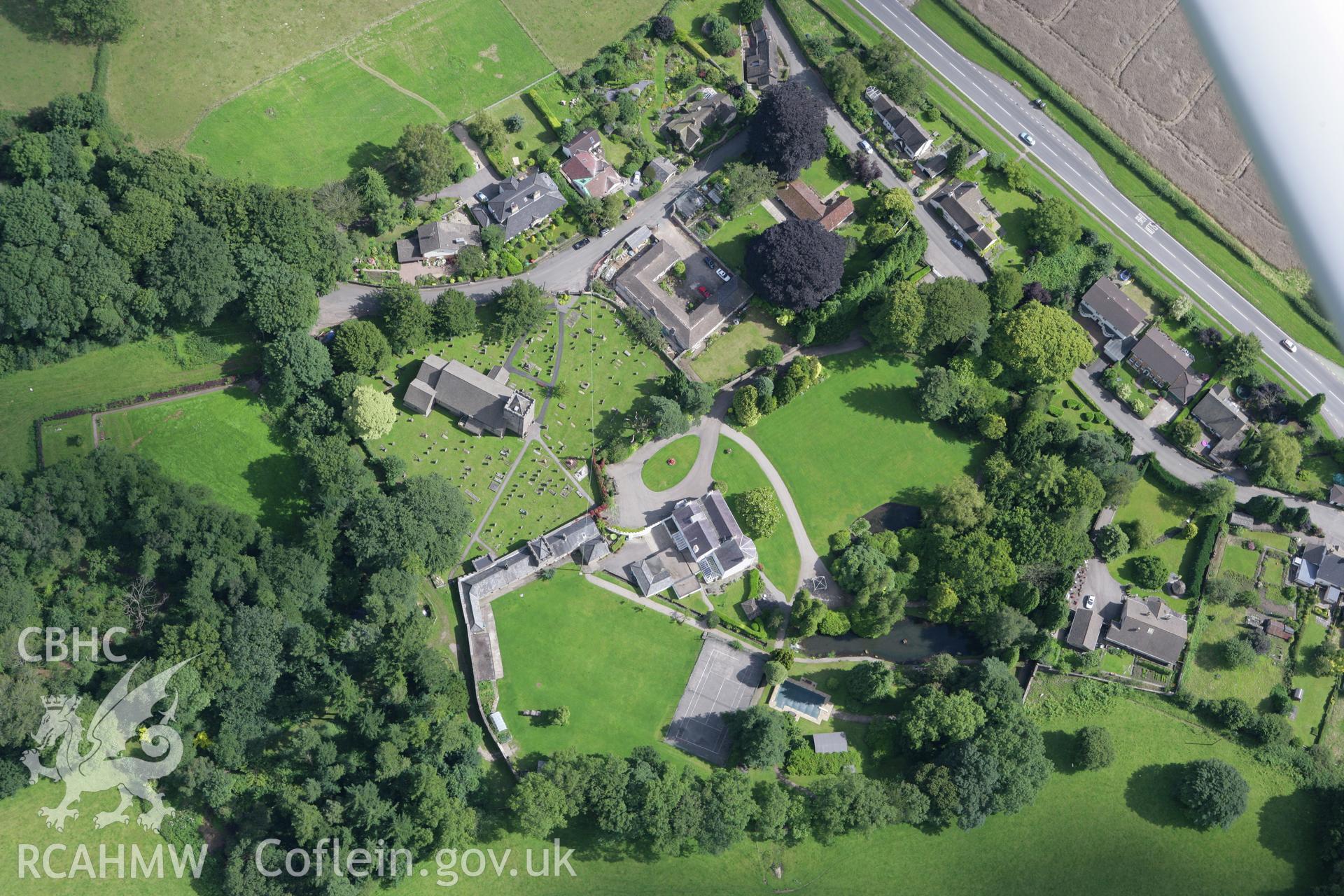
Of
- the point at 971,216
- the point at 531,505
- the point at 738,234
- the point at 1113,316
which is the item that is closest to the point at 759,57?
the point at 738,234

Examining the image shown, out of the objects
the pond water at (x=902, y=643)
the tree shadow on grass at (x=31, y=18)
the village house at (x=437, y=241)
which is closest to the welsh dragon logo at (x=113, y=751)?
the village house at (x=437, y=241)

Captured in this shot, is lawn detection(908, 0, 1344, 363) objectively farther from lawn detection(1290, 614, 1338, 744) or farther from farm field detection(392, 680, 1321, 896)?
farm field detection(392, 680, 1321, 896)

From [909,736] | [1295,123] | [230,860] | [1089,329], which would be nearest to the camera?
[1295,123]

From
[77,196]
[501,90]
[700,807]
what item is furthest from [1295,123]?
[77,196]

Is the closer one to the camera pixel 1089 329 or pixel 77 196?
pixel 77 196

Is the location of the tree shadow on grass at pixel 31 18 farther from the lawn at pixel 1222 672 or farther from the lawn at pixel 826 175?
the lawn at pixel 1222 672

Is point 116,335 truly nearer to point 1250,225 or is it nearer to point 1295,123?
point 1295,123

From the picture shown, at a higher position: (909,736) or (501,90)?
(501,90)

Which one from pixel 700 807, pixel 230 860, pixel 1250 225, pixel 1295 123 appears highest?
pixel 1250 225
